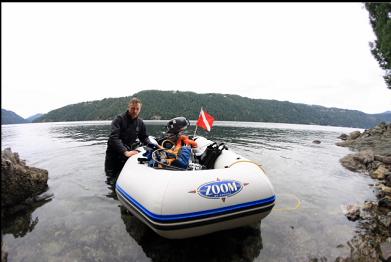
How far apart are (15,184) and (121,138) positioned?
3.07m

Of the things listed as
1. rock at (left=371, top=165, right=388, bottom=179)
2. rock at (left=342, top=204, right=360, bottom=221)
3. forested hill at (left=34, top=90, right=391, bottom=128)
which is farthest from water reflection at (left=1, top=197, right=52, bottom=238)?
forested hill at (left=34, top=90, right=391, bottom=128)

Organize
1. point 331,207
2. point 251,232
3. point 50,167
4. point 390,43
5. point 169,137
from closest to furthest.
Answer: point 251,232
point 169,137
point 331,207
point 50,167
point 390,43

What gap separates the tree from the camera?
15000 mm

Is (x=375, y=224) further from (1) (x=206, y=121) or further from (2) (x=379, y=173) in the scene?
(2) (x=379, y=173)

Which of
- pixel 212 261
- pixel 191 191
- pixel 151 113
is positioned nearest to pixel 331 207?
pixel 212 261

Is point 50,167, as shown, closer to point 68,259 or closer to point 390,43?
point 68,259

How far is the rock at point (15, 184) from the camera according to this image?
5.45 metres

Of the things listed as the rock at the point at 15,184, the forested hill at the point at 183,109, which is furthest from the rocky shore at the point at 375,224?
the forested hill at the point at 183,109

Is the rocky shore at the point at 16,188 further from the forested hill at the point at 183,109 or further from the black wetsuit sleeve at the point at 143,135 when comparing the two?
the forested hill at the point at 183,109

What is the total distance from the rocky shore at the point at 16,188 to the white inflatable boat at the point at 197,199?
10.6 ft

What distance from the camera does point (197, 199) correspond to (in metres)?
3.89

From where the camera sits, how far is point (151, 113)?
12750cm

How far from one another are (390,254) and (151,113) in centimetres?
12755

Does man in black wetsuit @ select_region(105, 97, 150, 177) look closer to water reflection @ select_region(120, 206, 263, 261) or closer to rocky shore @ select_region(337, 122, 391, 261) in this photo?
water reflection @ select_region(120, 206, 263, 261)
